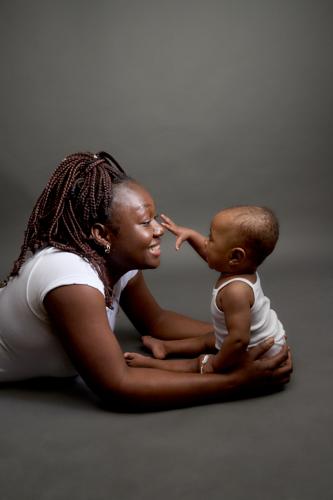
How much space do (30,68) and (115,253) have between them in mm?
2330

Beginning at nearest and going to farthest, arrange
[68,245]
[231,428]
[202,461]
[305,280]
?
1. [202,461]
2. [231,428]
3. [68,245]
4. [305,280]

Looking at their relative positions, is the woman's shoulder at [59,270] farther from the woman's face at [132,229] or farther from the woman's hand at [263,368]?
the woman's hand at [263,368]

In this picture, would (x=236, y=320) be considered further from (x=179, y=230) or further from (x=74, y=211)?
(x=74, y=211)

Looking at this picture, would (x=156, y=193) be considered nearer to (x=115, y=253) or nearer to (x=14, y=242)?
(x=14, y=242)

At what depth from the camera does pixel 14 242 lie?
16.3 feet

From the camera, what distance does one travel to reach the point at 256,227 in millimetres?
2828

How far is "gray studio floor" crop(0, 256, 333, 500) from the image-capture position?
89.3 inches

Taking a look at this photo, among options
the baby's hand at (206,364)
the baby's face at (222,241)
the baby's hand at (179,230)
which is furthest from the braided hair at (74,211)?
the baby's hand at (206,364)

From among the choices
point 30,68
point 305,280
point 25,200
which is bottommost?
point 305,280

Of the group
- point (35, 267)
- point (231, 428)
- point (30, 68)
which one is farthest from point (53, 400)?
point (30, 68)

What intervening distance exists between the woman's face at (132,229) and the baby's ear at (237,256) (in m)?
0.35

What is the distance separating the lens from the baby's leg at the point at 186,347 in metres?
3.44

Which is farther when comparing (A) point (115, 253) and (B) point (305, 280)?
(B) point (305, 280)

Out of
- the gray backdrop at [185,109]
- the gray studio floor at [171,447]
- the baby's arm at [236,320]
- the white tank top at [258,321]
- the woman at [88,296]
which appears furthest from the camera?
the gray backdrop at [185,109]
